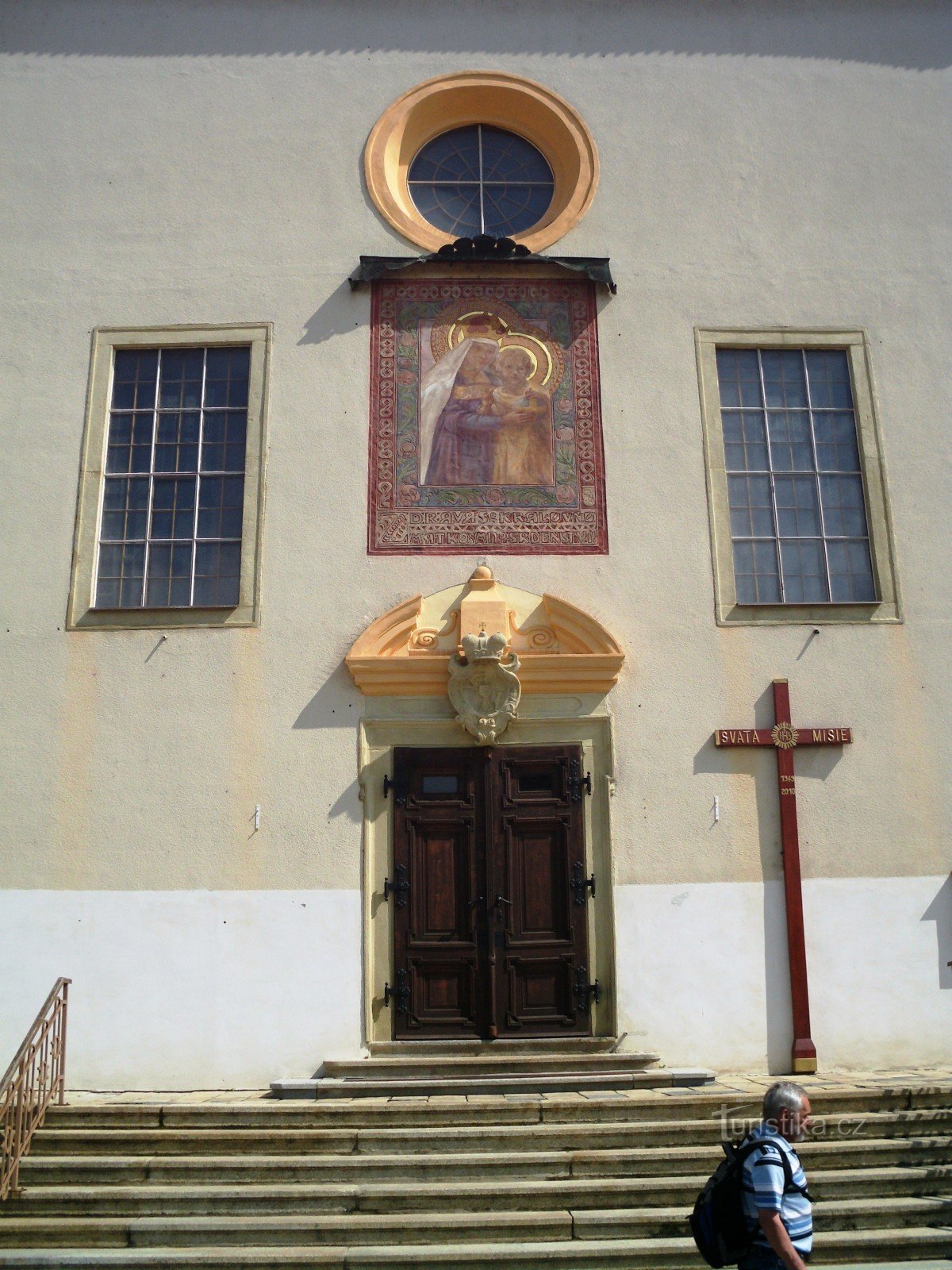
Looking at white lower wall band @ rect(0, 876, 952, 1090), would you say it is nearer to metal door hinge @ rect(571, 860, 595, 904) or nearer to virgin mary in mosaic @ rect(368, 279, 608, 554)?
metal door hinge @ rect(571, 860, 595, 904)

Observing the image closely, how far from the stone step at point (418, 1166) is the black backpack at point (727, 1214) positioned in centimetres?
304

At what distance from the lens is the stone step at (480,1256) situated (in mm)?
6254

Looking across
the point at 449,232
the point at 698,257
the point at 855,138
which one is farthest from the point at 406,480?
the point at 855,138

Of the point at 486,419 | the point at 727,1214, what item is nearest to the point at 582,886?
the point at 486,419

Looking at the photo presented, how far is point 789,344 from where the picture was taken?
10656 mm

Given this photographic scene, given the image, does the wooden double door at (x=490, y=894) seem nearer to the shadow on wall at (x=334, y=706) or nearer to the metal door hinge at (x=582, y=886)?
the metal door hinge at (x=582, y=886)

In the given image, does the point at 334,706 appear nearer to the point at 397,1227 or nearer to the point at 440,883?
the point at 440,883

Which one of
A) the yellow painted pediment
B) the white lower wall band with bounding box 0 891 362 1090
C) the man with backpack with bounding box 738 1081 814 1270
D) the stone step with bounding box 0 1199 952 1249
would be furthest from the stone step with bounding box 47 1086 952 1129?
the man with backpack with bounding box 738 1081 814 1270

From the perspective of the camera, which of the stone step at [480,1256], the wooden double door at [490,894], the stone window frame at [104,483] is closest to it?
the stone step at [480,1256]

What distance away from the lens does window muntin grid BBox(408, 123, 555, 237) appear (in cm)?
1130

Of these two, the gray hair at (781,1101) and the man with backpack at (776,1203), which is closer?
A: the man with backpack at (776,1203)

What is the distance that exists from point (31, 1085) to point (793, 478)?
772 centimetres

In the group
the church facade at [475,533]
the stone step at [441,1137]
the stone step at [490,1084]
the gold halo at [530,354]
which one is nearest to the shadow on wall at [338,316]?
the church facade at [475,533]

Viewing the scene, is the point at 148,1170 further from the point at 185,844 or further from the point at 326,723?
the point at 326,723
